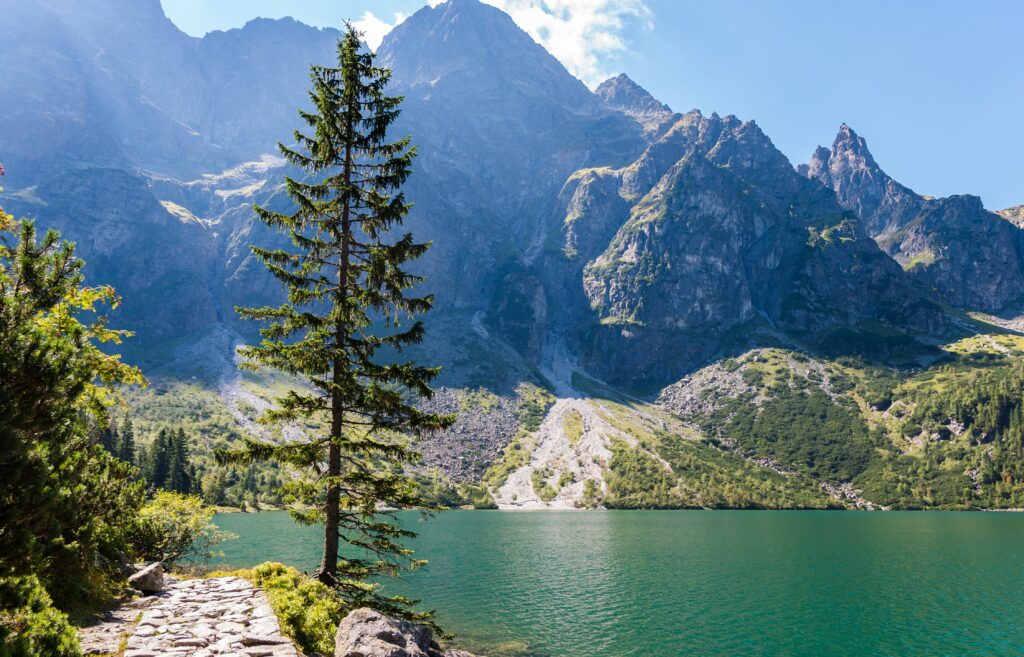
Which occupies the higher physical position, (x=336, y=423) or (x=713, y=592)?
(x=336, y=423)

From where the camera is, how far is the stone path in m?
14.9

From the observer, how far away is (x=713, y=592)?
56.6m

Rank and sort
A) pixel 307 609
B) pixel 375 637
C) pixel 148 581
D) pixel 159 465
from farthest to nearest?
pixel 159 465 < pixel 148 581 < pixel 307 609 < pixel 375 637

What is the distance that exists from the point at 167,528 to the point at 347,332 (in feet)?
68.9

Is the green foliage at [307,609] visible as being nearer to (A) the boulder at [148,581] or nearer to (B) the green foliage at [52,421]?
(A) the boulder at [148,581]

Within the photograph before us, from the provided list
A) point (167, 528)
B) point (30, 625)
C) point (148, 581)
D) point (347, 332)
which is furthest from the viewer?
point (167, 528)

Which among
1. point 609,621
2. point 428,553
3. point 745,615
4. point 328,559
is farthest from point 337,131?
point 428,553

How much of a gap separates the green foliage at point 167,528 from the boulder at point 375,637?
20030 mm

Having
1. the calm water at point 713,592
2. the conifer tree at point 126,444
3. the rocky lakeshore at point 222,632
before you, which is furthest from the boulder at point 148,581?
the conifer tree at point 126,444

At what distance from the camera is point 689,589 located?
5800 cm

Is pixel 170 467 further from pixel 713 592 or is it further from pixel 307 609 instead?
pixel 307 609

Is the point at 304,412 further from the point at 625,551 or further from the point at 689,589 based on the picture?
the point at 625,551

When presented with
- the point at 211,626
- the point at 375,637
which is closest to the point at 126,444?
the point at 211,626

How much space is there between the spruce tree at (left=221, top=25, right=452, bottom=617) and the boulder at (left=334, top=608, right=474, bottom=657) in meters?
3.00
